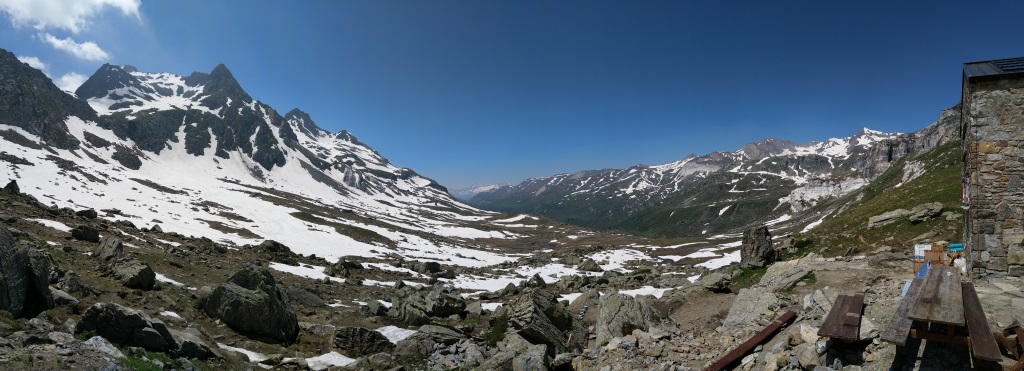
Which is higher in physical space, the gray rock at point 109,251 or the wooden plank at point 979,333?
the wooden plank at point 979,333

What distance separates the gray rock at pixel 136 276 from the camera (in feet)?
66.4

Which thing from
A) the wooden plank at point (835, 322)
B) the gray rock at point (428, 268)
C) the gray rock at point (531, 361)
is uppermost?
the wooden plank at point (835, 322)

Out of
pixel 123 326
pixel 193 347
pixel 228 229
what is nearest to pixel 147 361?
pixel 193 347

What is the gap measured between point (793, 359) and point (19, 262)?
2335cm

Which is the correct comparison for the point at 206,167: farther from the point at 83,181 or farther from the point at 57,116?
the point at 83,181

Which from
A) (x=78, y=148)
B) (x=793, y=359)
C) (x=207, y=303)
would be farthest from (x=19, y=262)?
(x=78, y=148)

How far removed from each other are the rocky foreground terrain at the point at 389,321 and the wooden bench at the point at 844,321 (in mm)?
363

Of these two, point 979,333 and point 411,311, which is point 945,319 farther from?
point 411,311

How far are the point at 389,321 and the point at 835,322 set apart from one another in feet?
75.8

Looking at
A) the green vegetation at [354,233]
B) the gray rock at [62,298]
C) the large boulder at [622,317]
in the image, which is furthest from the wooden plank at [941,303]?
the green vegetation at [354,233]

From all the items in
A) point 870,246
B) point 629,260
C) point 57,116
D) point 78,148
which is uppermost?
point 57,116

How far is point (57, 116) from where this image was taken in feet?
505

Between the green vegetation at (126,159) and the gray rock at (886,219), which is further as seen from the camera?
the green vegetation at (126,159)

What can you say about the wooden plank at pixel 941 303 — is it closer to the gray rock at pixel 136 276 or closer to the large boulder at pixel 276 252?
the gray rock at pixel 136 276
